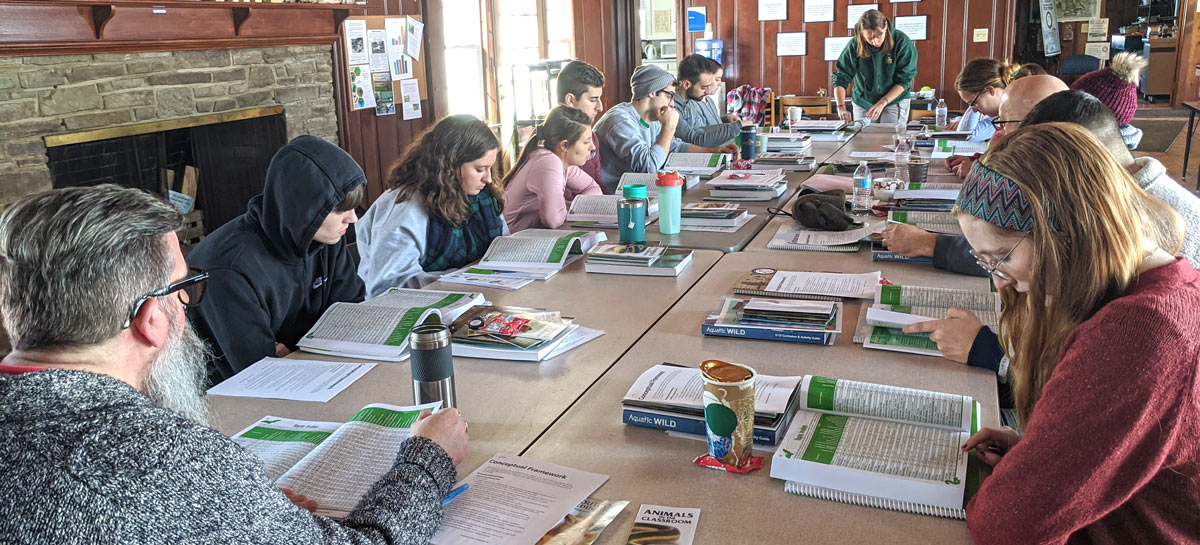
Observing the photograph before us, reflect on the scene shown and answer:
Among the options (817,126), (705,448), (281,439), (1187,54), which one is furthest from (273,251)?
(1187,54)

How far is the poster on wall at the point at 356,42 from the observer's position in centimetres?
508

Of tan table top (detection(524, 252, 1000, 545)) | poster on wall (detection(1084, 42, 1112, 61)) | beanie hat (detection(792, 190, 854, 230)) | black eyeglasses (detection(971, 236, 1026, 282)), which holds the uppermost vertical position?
poster on wall (detection(1084, 42, 1112, 61))

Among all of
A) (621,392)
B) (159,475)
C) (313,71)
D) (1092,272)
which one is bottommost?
(621,392)

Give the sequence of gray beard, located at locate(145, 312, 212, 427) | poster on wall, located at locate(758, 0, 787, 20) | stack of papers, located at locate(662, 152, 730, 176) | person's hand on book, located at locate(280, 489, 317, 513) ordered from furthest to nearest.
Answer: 1. poster on wall, located at locate(758, 0, 787, 20)
2. stack of papers, located at locate(662, 152, 730, 176)
3. person's hand on book, located at locate(280, 489, 317, 513)
4. gray beard, located at locate(145, 312, 212, 427)

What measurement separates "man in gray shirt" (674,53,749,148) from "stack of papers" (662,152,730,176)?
3.13 ft

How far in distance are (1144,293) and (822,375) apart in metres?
0.67

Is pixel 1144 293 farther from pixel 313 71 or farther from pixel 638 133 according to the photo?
pixel 313 71

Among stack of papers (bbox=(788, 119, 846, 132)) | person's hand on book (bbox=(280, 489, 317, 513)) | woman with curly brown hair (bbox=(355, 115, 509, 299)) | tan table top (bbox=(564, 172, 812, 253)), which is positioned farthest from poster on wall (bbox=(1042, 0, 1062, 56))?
person's hand on book (bbox=(280, 489, 317, 513))

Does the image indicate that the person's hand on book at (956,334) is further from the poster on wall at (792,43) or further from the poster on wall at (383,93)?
the poster on wall at (792,43)

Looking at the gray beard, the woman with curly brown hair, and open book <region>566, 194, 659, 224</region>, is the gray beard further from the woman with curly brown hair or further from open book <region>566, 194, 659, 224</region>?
open book <region>566, 194, 659, 224</region>

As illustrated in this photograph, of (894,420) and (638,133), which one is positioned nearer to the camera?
(894,420)

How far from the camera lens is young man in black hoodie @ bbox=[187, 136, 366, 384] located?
2.11 m

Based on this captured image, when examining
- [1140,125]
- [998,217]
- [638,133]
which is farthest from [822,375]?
[1140,125]

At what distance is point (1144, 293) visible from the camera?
107cm
